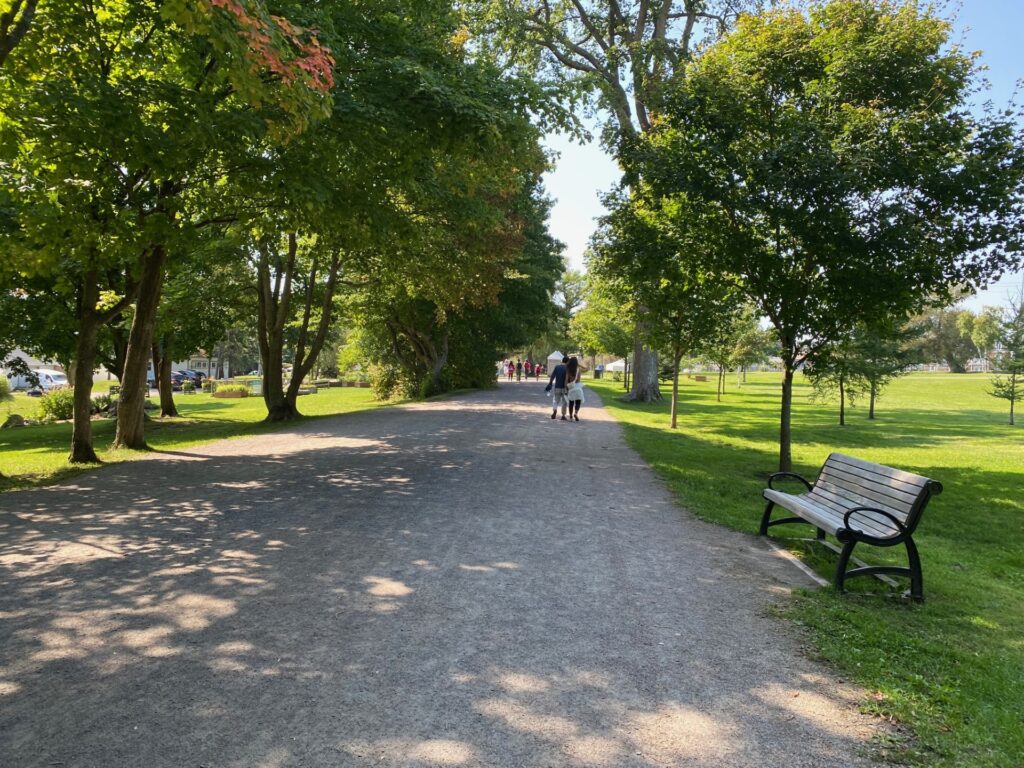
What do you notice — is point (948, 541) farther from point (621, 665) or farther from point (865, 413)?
point (865, 413)

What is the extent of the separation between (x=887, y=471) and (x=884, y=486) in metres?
0.16

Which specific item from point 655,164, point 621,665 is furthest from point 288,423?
point 621,665

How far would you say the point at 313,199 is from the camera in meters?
9.12

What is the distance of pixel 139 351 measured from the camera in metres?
11.9

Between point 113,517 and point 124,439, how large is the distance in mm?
6473

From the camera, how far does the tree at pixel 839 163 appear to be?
8.58m

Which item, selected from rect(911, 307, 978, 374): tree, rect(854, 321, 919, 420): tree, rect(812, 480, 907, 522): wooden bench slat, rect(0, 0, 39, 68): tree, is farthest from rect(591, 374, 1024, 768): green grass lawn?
rect(911, 307, 978, 374): tree

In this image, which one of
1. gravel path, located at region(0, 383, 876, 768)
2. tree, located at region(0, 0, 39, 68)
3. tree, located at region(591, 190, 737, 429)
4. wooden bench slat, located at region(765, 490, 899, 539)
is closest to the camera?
gravel path, located at region(0, 383, 876, 768)

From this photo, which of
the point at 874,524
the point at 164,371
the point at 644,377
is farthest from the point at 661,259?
the point at 164,371

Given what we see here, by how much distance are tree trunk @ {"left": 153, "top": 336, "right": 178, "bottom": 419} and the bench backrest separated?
23.0 m

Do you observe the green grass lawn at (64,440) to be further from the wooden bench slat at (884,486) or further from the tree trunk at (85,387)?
the wooden bench slat at (884,486)

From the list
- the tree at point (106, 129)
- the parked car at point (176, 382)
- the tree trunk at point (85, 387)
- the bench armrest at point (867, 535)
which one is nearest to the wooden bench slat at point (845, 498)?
the bench armrest at point (867, 535)

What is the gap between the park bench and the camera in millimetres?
4609

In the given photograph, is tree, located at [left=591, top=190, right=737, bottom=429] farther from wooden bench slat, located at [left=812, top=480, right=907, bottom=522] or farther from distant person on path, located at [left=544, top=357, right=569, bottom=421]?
distant person on path, located at [left=544, top=357, right=569, bottom=421]
